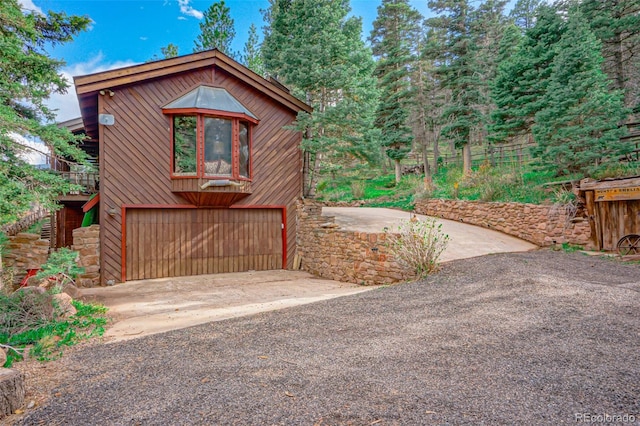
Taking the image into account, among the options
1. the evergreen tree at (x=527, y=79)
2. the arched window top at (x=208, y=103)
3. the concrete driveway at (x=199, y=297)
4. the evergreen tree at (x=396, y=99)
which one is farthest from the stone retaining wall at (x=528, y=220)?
the arched window top at (x=208, y=103)

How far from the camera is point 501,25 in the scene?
99.2ft

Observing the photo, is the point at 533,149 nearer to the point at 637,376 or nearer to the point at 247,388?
the point at 637,376

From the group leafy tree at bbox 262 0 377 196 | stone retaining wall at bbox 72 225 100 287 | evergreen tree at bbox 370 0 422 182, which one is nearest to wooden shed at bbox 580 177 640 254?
leafy tree at bbox 262 0 377 196

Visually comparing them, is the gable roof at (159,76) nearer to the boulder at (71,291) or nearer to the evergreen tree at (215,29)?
the boulder at (71,291)

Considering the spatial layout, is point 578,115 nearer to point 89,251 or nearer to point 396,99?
point 396,99

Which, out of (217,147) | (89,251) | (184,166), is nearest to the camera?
(89,251)

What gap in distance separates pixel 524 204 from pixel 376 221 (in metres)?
4.67

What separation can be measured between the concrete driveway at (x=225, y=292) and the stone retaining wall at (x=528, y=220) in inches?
16.7

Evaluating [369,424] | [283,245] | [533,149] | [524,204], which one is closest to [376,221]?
[283,245]

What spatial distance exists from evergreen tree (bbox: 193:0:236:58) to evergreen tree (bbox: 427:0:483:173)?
39.4 feet

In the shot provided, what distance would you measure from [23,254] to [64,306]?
14.1ft

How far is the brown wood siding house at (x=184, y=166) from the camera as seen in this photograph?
8445 millimetres

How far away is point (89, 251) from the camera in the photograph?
8164 millimetres

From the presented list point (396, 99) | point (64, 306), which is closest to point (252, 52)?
point (396, 99)
